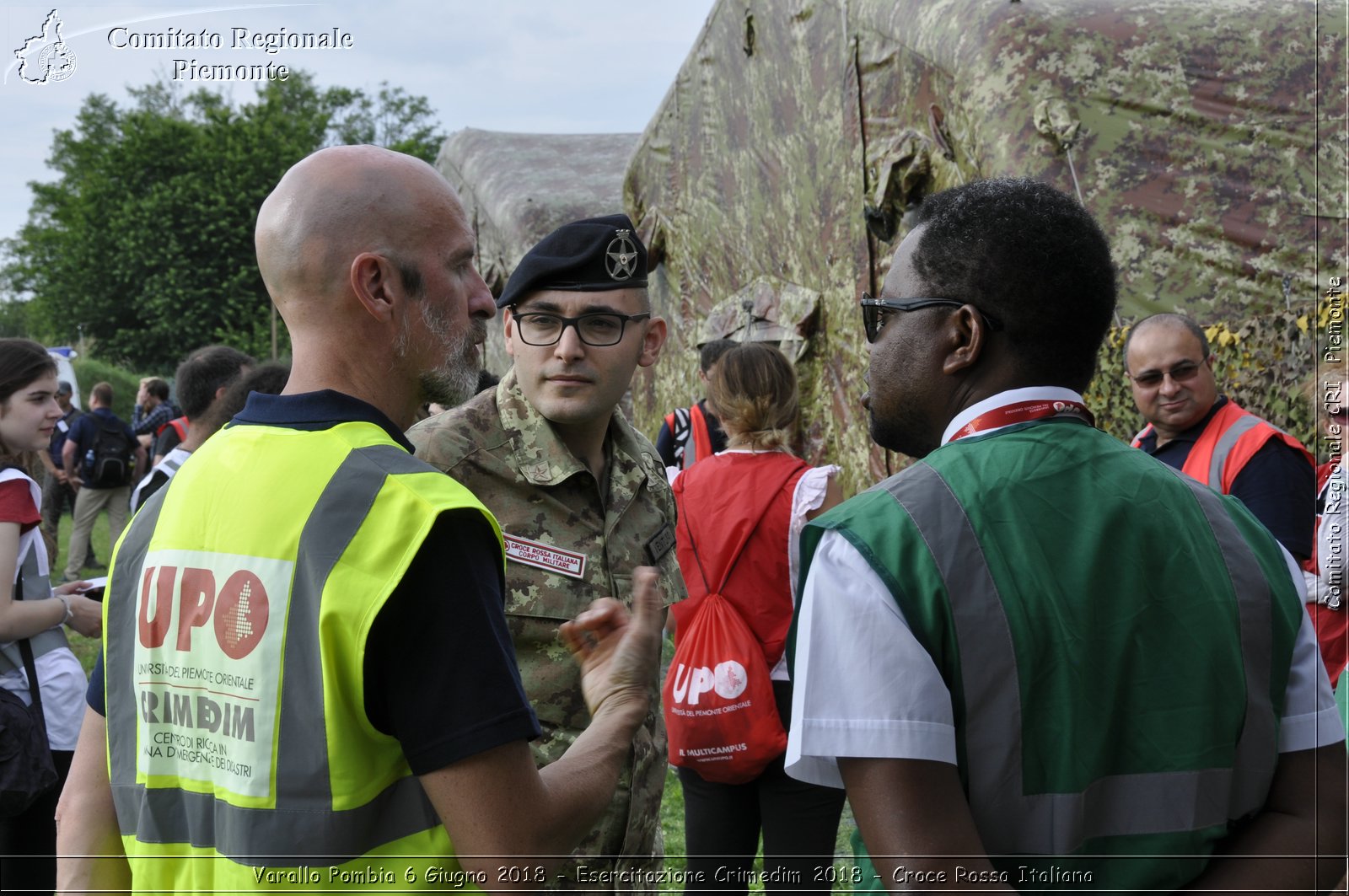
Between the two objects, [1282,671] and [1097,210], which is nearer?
[1282,671]

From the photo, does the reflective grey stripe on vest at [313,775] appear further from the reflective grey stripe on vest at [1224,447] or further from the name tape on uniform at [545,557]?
the reflective grey stripe on vest at [1224,447]

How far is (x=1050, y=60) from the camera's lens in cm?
552

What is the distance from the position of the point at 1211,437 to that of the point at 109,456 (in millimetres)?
11470

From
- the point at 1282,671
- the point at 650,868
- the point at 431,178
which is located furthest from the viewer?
the point at 650,868

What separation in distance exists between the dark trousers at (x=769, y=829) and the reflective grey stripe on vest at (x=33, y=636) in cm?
208

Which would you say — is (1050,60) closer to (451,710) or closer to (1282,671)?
(1282,671)

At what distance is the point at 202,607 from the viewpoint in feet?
4.80

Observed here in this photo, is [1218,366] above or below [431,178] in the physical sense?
below

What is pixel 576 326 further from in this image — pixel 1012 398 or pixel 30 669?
pixel 30 669

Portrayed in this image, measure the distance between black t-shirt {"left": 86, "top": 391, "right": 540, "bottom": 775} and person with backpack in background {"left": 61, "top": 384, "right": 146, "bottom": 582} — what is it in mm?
12136

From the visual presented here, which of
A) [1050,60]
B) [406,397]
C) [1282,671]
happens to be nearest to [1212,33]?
[1050,60]

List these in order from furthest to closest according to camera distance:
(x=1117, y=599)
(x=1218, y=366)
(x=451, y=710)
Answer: (x=1218, y=366) < (x=1117, y=599) < (x=451, y=710)

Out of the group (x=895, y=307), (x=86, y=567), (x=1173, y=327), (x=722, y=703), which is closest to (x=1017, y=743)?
(x=895, y=307)

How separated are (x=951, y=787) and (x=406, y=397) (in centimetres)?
98
